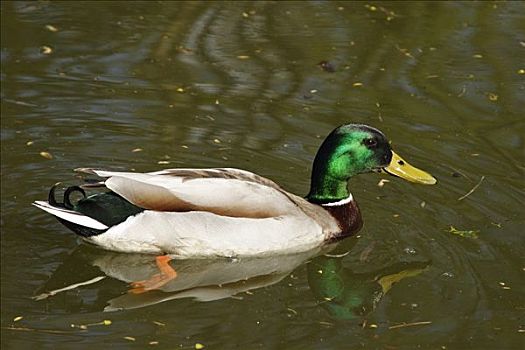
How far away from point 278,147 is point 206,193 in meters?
1.55

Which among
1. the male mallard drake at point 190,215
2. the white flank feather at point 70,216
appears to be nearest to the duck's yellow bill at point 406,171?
the male mallard drake at point 190,215

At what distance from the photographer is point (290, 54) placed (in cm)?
1153

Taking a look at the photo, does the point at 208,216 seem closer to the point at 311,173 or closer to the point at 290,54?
the point at 311,173

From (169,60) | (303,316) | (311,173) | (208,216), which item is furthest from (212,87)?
(303,316)

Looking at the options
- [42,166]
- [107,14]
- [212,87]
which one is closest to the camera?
[42,166]

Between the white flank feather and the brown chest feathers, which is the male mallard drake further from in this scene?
the brown chest feathers

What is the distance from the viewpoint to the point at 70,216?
793 cm

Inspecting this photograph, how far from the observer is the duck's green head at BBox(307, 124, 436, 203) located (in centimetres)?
853

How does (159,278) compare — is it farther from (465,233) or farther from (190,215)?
(465,233)

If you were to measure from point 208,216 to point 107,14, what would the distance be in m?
4.74

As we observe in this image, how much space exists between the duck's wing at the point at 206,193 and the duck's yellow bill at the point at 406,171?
87 centimetres

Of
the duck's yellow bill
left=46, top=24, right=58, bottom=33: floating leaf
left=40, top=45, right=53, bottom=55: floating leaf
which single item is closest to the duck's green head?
the duck's yellow bill

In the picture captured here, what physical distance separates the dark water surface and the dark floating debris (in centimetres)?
3

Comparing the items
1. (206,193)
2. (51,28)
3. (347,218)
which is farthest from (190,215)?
(51,28)
